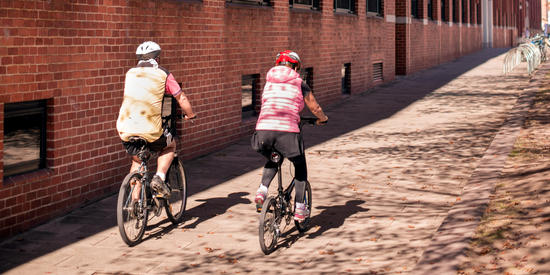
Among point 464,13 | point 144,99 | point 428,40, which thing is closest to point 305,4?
point 144,99

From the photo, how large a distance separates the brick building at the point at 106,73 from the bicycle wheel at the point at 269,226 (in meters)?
2.67

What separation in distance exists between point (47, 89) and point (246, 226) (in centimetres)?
262

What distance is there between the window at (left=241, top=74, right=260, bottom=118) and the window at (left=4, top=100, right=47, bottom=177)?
6174 millimetres

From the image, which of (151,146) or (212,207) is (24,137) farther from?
(212,207)

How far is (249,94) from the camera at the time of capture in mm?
14438

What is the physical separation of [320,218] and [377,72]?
1659cm

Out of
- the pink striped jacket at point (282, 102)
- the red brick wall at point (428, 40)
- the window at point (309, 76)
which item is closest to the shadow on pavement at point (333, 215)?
the pink striped jacket at point (282, 102)

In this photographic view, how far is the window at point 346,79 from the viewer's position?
20828 millimetres

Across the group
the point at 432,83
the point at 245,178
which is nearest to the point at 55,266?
the point at 245,178

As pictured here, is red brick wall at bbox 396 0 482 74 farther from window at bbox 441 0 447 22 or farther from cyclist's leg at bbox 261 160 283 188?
cyclist's leg at bbox 261 160 283 188

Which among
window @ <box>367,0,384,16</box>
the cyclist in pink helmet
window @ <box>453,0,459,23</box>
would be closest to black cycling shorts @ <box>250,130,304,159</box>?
the cyclist in pink helmet

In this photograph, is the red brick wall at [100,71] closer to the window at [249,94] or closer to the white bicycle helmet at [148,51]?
the window at [249,94]

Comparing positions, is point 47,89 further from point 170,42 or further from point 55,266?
point 170,42

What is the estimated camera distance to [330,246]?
694cm
